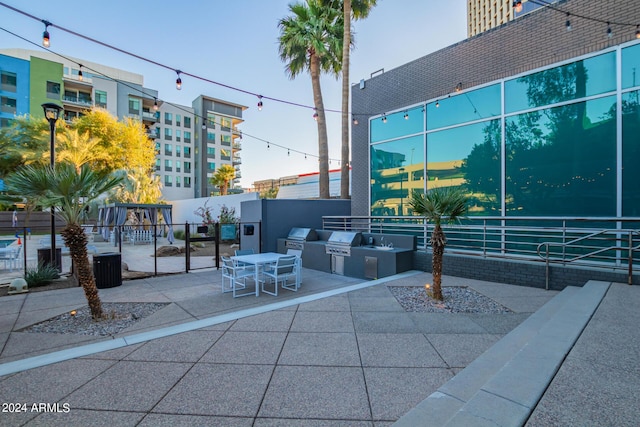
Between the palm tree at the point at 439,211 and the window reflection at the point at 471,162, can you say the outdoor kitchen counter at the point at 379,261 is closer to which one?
the palm tree at the point at 439,211

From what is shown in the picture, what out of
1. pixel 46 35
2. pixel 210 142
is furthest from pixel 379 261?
pixel 210 142

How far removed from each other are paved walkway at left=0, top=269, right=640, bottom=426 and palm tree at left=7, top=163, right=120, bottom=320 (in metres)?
0.94

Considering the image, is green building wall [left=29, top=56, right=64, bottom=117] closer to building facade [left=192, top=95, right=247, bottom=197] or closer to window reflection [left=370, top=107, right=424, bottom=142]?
building facade [left=192, top=95, right=247, bottom=197]

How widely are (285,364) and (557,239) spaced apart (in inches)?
291

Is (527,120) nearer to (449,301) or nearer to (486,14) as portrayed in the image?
(449,301)

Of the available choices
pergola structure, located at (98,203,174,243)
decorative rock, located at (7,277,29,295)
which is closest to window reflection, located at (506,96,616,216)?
decorative rock, located at (7,277,29,295)

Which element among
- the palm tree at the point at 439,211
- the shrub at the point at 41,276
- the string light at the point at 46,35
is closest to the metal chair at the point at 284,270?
the palm tree at the point at 439,211

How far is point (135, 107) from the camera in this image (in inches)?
1745

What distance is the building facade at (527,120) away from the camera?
6.91 m

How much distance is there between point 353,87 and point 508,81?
6.17 metres

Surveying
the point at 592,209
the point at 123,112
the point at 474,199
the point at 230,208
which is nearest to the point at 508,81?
the point at 474,199

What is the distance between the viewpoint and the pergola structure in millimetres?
19203

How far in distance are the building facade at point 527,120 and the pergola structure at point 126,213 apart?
1422 centimetres

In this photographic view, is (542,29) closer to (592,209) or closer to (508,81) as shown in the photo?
(508,81)
